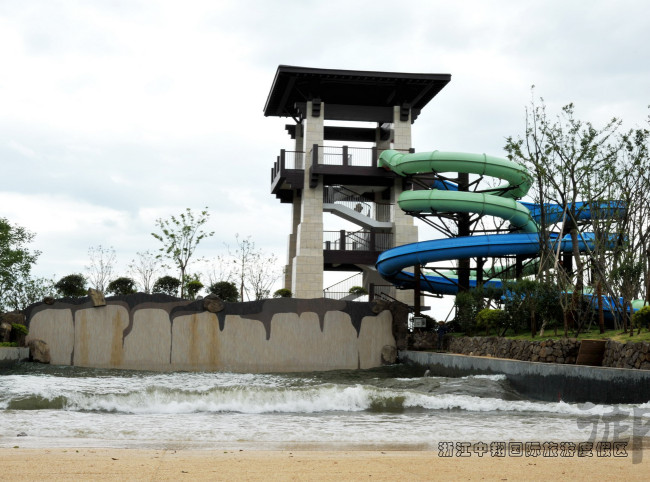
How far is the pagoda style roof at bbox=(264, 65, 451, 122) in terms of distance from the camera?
3481cm

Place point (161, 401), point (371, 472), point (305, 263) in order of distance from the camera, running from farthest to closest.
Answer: point (305, 263) → point (161, 401) → point (371, 472)

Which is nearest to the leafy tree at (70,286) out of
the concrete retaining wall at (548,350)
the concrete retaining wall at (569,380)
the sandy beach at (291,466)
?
the concrete retaining wall at (548,350)

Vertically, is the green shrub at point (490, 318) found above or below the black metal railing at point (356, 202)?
below

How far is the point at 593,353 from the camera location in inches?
631

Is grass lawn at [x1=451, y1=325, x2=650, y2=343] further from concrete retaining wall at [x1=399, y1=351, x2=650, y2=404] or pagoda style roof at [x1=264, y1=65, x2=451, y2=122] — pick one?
pagoda style roof at [x1=264, y1=65, x2=451, y2=122]

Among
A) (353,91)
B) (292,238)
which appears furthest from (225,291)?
(353,91)

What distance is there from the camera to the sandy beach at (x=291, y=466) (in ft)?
19.5

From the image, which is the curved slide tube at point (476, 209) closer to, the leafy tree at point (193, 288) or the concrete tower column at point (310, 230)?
the concrete tower column at point (310, 230)

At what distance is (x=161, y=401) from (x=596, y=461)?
981 centimetres

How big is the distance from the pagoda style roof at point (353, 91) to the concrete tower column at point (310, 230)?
1.13m

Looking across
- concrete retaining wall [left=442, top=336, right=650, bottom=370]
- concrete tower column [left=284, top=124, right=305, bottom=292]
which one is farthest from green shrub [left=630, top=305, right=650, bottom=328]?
concrete tower column [left=284, top=124, right=305, bottom=292]

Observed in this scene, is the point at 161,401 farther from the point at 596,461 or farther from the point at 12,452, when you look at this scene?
the point at 596,461

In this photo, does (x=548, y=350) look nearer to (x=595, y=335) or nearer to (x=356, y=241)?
(x=595, y=335)

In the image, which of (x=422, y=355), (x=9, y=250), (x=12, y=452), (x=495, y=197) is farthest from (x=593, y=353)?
(x=9, y=250)
